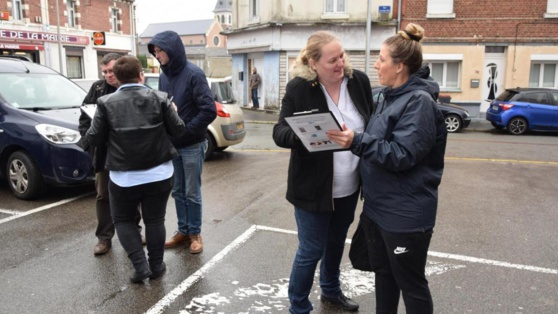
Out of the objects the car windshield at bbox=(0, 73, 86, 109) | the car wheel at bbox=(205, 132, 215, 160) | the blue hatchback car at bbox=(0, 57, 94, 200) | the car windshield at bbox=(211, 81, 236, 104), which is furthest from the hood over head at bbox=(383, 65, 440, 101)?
the car windshield at bbox=(211, 81, 236, 104)

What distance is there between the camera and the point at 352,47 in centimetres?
2061

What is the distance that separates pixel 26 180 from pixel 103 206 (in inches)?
95.0

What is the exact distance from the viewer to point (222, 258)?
4.60 metres

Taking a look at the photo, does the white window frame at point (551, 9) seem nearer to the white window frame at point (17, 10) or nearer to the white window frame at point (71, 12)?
the white window frame at point (17, 10)

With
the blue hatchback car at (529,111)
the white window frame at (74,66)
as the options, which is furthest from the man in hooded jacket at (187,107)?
the white window frame at (74,66)

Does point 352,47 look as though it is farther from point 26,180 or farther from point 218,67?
point 218,67

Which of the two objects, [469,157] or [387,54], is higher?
[387,54]

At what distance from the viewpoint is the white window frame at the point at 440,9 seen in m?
19.3

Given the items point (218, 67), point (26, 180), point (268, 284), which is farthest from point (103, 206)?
point (218, 67)

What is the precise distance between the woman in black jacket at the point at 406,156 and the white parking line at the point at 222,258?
6.15ft

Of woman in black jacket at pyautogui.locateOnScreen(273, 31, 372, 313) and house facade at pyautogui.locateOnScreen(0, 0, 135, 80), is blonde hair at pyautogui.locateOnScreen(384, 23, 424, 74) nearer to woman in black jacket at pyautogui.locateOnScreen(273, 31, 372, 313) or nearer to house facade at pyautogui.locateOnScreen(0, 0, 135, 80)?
woman in black jacket at pyautogui.locateOnScreen(273, 31, 372, 313)

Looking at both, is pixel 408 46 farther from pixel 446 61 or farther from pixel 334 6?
pixel 334 6

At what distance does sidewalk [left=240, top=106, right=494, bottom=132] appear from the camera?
16.9m

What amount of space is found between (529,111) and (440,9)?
21.0 ft
